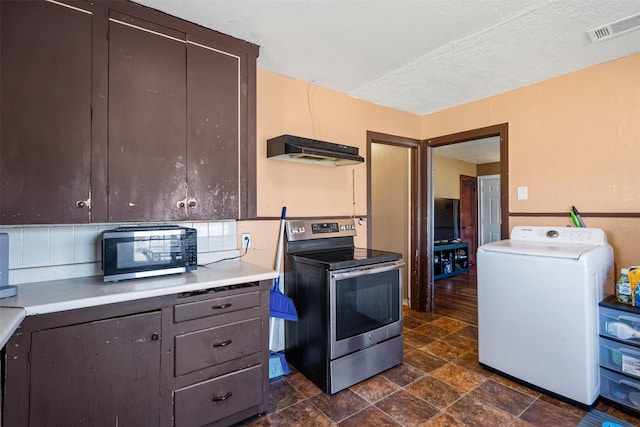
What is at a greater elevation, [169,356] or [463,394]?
[169,356]

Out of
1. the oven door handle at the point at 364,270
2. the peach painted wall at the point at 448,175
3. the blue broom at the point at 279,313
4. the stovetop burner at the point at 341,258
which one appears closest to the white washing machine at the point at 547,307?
the oven door handle at the point at 364,270

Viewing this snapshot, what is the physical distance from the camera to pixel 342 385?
7.20 ft

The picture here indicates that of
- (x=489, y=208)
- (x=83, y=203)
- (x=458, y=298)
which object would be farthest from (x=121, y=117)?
(x=489, y=208)

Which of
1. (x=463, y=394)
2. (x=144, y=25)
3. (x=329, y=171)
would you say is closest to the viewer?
(x=144, y=25)

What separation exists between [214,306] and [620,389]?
8.29ft

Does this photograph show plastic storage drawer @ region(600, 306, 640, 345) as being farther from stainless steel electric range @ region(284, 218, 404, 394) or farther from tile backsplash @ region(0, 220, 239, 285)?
tile backsplash @ region(0, 220, 239, 285)

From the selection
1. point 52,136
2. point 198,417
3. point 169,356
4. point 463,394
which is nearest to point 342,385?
point 463,394

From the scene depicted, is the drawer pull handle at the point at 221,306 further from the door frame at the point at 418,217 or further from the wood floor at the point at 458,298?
the wood floor at the point at 458,298

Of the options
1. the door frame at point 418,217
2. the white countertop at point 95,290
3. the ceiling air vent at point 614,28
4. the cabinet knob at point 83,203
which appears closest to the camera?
the white countertop at point 95,290

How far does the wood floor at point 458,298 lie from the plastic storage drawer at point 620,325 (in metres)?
1.47

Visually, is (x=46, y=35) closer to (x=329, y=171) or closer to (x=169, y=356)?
(x=169, y=356)

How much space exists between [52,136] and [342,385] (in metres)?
2.23

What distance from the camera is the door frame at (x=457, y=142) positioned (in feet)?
9.83

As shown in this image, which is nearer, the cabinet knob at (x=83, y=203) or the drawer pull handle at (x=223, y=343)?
the cabinet knob at (x=83, y=203)
